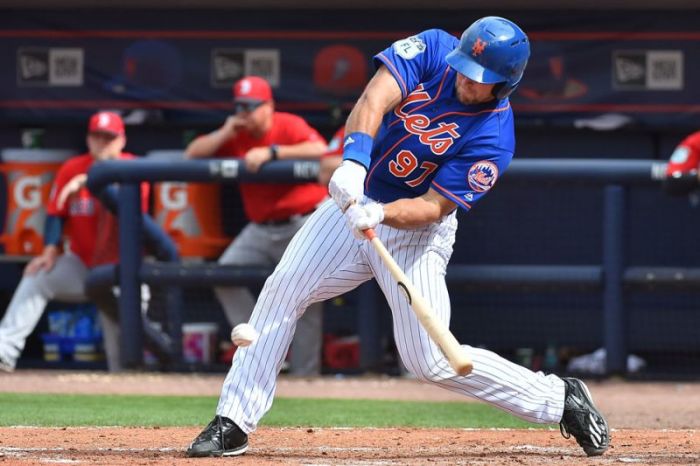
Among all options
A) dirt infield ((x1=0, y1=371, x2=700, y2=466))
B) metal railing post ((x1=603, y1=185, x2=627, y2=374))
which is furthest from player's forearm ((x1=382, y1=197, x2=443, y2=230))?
metal railing post ((x1=603, y1=185, x2=627, y2=374))

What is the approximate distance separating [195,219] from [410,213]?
4.23m

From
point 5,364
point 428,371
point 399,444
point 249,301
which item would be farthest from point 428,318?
point 5,364

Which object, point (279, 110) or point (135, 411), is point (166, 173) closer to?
point (279, 110)

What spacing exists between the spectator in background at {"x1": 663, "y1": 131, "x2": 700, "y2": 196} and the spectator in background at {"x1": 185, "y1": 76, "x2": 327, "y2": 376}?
178 centimetres

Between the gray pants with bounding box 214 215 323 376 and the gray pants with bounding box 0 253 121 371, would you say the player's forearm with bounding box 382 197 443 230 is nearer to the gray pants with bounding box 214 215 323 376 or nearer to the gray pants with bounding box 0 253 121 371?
the gray pants with bounding box 214 215 323 376

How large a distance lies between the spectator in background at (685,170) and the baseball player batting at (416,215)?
116 inches

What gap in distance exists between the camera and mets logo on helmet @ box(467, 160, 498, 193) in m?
4.28

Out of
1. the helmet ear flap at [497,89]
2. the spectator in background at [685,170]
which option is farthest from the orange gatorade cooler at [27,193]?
the helmet ear flap at [497,89]

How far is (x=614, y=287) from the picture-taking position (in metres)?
7.45

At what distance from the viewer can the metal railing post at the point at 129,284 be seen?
25.1 ft

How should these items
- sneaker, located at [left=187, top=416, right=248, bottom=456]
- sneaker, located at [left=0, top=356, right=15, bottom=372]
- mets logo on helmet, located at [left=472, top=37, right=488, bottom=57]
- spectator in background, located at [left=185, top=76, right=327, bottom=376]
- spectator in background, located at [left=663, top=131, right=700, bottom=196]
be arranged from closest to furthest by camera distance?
mets logo on helmet, located at [left=472, top=37, right=488, bottom=57]
sneaker, located at [left=187, top=416, right=248, bottom=456]
spectator in background, located at [left=663, top=131, right=700, bottom=196]
spectator in background, located at [left=185, top=76, right=327, bottom=376]
sneaker, located at [left=0, top=356, right=15, bottom=372]

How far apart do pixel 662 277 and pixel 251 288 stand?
2320 mm

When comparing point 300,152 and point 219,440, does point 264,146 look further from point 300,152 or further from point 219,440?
point 219,440

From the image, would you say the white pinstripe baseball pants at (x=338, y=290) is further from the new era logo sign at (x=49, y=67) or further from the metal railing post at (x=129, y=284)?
the new era logo sign at (x=49, y=67)
